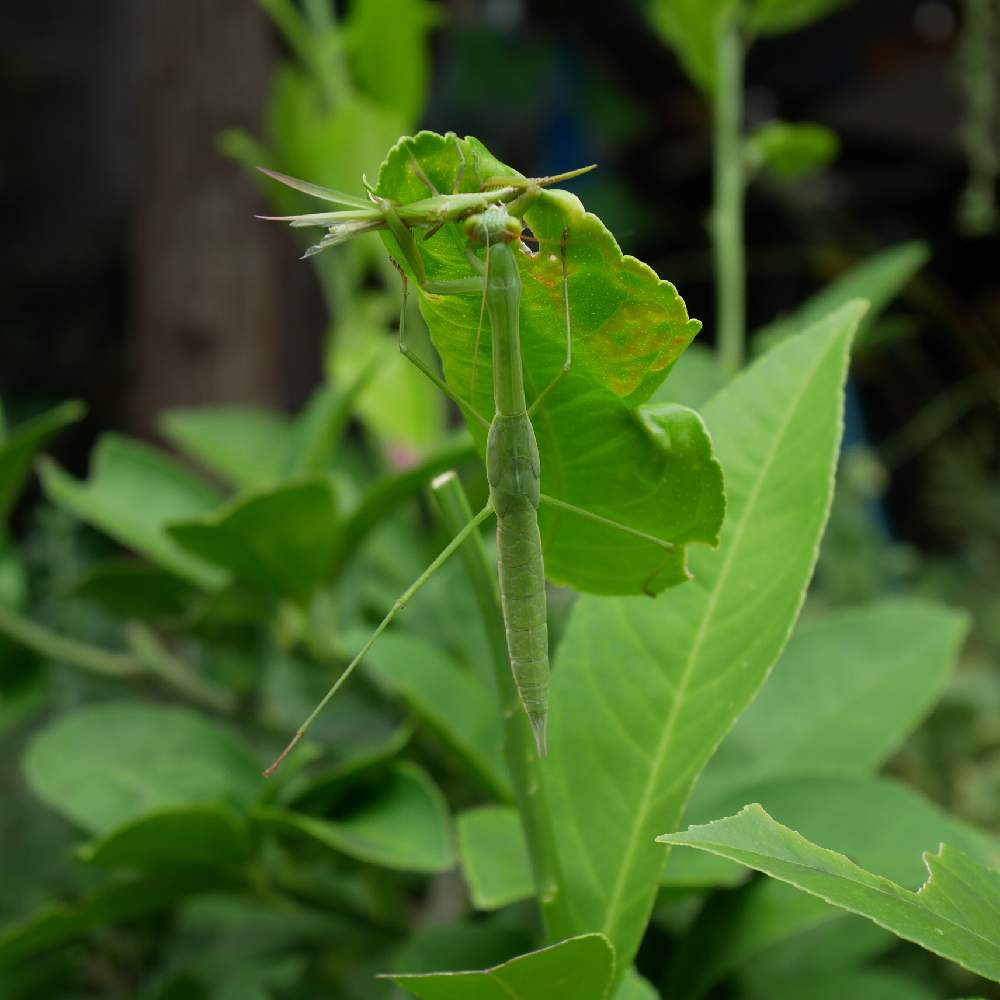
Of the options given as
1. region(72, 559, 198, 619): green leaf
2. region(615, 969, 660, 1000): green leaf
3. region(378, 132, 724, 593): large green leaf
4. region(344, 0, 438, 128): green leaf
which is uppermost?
region(344, 0, 438, 128): green leaf

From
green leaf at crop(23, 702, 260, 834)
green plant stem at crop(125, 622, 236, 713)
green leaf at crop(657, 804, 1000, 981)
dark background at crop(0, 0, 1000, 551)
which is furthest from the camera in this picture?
dark background at crop(0, 0, 1000, 551)

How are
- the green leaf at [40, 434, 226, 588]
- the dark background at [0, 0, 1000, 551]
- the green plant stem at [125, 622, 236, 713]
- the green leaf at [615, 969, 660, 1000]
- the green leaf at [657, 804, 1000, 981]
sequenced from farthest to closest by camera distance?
1. the dark background at [0, 0, 1000, 551]
2. the green plant stem at [125, 622, 236, 713]
3. the green leaf at [40, 434, 226, 588]
4. the green leaf at [615, 969, 660, 1000]
5. the green leaf at [657, 804, 1000, 981]

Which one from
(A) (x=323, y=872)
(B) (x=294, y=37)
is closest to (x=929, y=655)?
(A) (x=323, y=872)

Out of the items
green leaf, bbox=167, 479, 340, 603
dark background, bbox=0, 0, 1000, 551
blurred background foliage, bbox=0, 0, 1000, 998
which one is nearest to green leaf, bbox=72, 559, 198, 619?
blurred background foliage, bbox=0, 0, 1000, 998

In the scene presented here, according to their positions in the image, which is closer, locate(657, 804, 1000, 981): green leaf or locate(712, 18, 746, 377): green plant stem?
locate(657, 804, 1000, 981): green leaf

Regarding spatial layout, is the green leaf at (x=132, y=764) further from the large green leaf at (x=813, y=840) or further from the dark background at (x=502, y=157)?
the dark background at (x=502, y=157)

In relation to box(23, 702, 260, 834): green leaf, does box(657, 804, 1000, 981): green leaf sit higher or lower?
higher

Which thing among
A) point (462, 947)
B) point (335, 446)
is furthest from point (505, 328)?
point (335, 446)

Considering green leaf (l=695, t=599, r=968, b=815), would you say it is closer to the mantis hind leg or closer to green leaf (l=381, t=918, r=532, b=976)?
green leaf (l=381, t=918, r=532, b=976)

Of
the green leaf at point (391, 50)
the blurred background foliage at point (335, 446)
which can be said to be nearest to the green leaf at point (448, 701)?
the blurred background foliage at point (335, 446)
